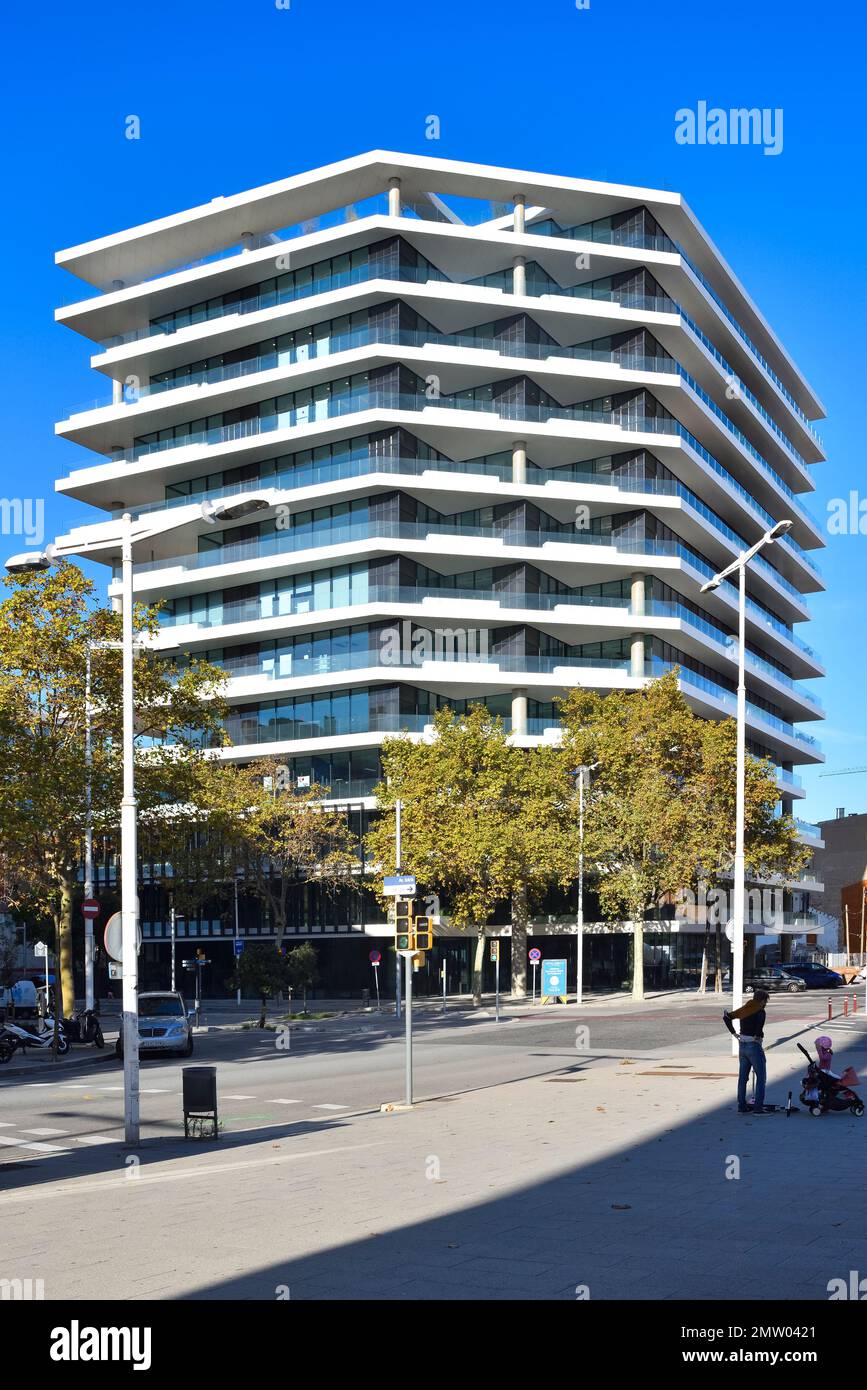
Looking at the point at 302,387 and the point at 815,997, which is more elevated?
the point at 302,387

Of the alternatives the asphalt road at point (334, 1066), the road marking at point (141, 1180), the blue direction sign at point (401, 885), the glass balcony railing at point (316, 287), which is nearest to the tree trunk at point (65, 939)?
the asphalt road at point (334, 1066)

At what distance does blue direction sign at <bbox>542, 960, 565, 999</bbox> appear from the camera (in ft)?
173

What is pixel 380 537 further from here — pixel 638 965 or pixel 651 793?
pixel 638 965

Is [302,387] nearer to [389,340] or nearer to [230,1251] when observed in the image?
[389,340]

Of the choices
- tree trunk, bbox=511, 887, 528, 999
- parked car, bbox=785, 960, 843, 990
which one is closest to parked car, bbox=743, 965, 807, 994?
parked car, bbox=785, 960, 843, 990

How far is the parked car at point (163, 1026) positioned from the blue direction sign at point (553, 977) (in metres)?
22.8

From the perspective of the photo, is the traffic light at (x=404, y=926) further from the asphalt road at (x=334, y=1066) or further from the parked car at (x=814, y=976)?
the parked car at (x=814, y=976)

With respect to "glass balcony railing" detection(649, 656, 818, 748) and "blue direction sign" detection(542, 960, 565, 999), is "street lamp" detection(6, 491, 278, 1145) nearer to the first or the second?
"blue direction sign" detection(542, 960, 565, 999)

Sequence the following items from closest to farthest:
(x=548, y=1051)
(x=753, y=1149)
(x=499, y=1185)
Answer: (x=499, y=1185) → (x=753, y=1149) → (x=548, y=1051)

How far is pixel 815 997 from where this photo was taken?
184ft

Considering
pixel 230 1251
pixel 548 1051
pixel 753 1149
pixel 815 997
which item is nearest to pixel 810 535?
pixel 815 997

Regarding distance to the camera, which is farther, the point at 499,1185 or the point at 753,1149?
the point at 753,1149
